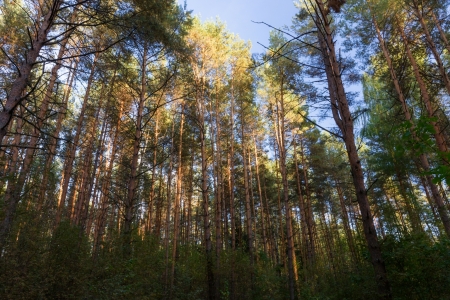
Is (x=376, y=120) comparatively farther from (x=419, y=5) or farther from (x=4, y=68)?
(x=4, y=68)

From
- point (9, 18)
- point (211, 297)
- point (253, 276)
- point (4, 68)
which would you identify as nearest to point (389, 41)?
point (253, 276)

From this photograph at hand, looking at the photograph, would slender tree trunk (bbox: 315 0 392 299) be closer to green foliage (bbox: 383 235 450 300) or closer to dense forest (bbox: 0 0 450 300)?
dense forest (bbox: 0 0 450 300)

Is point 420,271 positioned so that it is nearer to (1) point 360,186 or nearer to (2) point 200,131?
(1) point 360,186

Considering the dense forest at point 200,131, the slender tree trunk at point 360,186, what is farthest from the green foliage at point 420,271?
the slender tree trunk at point 360,186

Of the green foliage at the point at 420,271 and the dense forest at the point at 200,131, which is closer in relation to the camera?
the dense forest at the point at 200,131

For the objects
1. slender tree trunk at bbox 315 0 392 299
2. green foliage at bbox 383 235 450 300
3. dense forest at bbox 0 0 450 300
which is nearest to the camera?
slender tree trunk at bbox 315 0 392 299

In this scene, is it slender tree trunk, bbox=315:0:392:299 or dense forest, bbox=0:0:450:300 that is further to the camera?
dense forest, bbox=0:0:450:300

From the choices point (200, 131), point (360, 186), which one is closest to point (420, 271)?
point (360, 186)

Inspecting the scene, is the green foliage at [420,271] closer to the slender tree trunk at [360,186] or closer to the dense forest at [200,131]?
the dense forest at [200,131]

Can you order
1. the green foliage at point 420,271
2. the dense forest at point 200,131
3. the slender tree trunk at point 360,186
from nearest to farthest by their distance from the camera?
1. the slender tree trunk at point 360,186
2. the dense forest at point 200,131
3. the green foliage at point 420,271

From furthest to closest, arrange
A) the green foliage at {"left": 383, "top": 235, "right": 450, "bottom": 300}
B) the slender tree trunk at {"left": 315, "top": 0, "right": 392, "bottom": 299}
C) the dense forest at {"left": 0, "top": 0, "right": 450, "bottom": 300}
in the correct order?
the green foliage at {"left": 383, "top": 235, "right": 450, "bottom": 300}
the dense forest at {"left": 0, "top": 0, "right": 450, "bottom": 300}
the slender tree trunk at {"left": 315, "top": 0, "right": 392, "bottom": 299}

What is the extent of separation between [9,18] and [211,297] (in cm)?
1177

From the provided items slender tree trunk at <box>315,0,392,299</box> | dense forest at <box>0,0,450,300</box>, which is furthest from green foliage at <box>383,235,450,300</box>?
slender tree trunk at <box>315,0,392,299</box>

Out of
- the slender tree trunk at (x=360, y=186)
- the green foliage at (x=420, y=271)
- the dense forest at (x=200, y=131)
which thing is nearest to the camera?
the slender tree trunk at (x=360, y=186)
